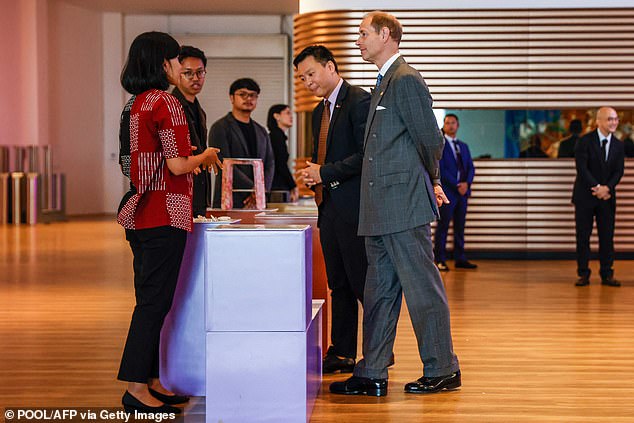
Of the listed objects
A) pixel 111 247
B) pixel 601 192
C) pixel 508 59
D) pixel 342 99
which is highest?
pixel 508 59

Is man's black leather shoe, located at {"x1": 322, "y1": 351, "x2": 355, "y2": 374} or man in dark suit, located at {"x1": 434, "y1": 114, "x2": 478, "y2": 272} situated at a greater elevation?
man in dark suit, located at {"x1": 434, "y1": 114, "x2": 478, "y2": 272}

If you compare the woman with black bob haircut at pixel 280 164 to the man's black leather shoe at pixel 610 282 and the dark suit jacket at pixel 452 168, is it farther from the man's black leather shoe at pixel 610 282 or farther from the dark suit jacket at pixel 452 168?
the man's black leather shoe at pixel 610 282

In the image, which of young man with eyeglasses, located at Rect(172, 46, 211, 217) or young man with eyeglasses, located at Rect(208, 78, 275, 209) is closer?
young man with eyeglasses, located at Rect(172, 46, 211, 217)

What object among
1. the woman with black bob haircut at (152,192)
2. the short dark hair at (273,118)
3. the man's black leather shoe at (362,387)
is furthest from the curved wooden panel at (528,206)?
the woman with black bob haircut at (152,192)

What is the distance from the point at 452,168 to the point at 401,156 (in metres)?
6.38

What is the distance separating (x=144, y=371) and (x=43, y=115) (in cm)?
1527

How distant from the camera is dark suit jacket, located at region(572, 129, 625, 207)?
951 centimetres

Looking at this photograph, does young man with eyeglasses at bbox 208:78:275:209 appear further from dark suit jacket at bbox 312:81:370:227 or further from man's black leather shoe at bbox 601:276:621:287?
man's black leather shoe at bbox 601:276:621:287

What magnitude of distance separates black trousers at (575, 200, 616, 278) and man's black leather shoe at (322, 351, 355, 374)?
15.3 feet

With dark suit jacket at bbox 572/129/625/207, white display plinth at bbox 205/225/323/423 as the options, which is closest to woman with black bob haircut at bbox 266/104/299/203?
dark suit jacket at bbox 572/129/625/207

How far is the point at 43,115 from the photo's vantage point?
18.7 m

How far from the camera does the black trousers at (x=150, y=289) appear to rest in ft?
13.7

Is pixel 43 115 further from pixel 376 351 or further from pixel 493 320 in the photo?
pixel 376 351

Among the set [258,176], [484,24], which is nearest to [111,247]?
[484,24]
